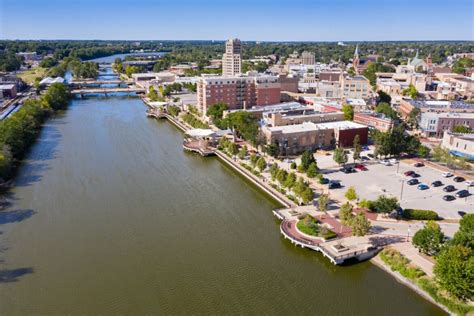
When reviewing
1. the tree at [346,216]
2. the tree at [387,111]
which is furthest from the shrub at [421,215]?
the tree at [387,111]

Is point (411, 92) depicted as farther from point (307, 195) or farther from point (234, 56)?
point (307, 195)

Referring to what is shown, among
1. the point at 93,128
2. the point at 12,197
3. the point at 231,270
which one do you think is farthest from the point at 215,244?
the point at 93,128

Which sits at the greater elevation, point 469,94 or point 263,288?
point 469,94

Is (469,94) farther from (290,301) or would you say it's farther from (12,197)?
(12,197)

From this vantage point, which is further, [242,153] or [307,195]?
[242,153]

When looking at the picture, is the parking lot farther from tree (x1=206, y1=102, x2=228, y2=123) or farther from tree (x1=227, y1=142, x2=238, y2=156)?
tree (x1=206, y1=102, x2=228, y2=123)

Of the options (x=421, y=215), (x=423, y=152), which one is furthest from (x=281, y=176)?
(x=423, y=152)

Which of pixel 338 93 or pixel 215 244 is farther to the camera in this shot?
pixel 338 93
